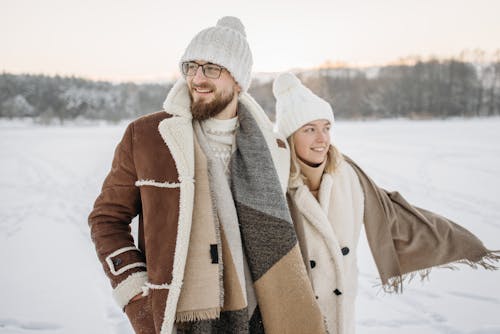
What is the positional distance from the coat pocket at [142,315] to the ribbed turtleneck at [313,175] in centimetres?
107

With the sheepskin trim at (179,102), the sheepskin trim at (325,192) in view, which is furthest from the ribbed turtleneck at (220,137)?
the sheepskin trim at (325,192)

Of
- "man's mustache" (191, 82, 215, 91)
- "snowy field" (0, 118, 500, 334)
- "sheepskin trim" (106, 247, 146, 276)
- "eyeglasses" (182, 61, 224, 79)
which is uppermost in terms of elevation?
"eyeglasses" (182, 61, 224, 79)

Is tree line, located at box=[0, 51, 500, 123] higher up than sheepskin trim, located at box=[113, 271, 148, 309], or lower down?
higher up

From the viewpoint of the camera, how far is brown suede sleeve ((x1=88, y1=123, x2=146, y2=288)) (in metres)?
1.55

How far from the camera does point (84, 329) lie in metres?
3.16

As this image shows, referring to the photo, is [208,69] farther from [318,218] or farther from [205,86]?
[318,218]

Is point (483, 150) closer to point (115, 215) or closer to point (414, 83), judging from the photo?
point (115, 215)

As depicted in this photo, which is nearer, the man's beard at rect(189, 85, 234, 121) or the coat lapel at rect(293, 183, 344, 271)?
the man's beard at rect(189, 85, 234, 121)

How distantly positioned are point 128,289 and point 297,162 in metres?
1.11

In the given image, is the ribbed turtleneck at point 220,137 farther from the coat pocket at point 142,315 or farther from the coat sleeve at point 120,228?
the coat pocket at point 142,315

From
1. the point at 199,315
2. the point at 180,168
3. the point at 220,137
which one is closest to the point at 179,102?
the point at 220,137

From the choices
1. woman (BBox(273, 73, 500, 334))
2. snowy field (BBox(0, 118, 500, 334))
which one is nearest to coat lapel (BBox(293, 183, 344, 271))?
woman (BBox(273, 73, 500, 334))

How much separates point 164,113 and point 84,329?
95.7 inches

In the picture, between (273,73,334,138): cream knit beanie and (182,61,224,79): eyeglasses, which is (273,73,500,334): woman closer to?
(273,73,334,138): cream knit beanie
